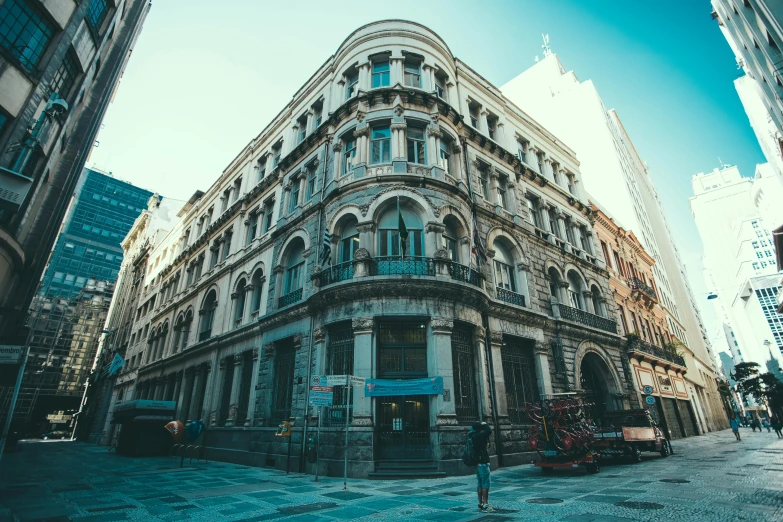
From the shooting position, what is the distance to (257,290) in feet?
74.2

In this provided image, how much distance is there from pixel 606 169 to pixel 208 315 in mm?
48714

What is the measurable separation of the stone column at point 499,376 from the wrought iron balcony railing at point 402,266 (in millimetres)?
4619

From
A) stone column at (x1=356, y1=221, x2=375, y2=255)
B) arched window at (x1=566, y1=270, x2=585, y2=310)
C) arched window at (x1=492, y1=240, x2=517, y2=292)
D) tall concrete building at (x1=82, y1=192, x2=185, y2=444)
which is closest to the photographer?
stone column at (x1=356, y1=221, x2=375, y2=255)

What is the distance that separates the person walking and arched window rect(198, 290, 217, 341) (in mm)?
22795

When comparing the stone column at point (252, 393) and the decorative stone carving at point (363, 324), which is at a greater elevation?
the decorative stone carving at point (363, 324)

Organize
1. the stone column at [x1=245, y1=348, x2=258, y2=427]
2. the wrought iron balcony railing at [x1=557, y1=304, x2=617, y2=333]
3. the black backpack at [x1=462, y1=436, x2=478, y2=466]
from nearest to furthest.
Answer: the black backpack at [x1=462, y1=436, x2=478, y2=466]
the stone column at [x1=245, y1=348, x2=258, y2=427]
the wrought iron balcony railing at [x1=557, y1=304, x2=617, y2=333]

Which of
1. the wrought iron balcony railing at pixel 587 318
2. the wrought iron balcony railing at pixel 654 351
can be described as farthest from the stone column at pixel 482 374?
the wrought iron balcony railing at pixel 654 351

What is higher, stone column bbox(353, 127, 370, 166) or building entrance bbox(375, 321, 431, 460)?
stone column bbox(353, 127, 370, 166)

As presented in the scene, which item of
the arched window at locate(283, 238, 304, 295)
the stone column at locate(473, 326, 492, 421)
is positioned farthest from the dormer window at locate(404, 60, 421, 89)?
the stone column at locate(473, 326, 492, 421)

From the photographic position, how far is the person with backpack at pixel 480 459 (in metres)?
7.49

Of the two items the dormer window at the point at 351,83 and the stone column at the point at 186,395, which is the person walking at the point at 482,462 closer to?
the dormer window at the point at 351,83

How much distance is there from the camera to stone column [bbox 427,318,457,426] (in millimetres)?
13023

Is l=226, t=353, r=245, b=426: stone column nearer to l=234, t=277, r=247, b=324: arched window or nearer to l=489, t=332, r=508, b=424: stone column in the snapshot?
l=234, t=277, r=247, b=324: arched window

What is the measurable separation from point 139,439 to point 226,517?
783 inches
